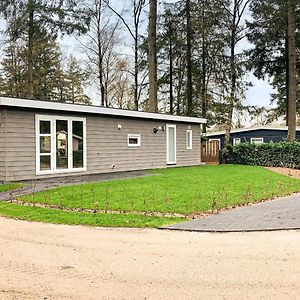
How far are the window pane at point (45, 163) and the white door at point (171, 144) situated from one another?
7.33 metres

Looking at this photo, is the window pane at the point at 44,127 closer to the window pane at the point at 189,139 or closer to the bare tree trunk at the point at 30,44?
the bare tree trunk at the point at 30,44

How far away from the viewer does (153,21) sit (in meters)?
22.0

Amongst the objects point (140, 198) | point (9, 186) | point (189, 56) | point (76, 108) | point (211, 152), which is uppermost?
point (189, 56)

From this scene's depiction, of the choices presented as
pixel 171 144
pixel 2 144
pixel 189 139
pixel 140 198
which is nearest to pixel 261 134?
pixel 189 139

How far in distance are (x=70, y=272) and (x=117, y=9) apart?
26.2 m

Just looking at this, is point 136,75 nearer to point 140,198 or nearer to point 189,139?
point 189,139

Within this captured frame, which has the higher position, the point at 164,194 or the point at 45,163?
the point at 45,163

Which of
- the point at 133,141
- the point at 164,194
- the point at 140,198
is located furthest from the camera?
the point at 133,141

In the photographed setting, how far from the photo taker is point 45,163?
44.2ft

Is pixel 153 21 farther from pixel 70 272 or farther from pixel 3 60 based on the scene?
pixel 70 272

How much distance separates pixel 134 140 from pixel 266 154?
8.02m

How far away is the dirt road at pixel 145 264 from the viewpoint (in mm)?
3721

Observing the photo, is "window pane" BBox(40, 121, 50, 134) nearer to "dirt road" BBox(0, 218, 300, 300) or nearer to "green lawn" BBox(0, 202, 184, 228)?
"green lawn" BBox(0, 202, 184, 228)

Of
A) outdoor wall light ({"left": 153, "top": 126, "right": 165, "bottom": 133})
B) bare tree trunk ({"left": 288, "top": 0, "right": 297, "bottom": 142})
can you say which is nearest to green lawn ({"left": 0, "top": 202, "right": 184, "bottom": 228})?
outdoor wall light ({"left": 153, "top": 126, "right": 165, "bottom": 133})
